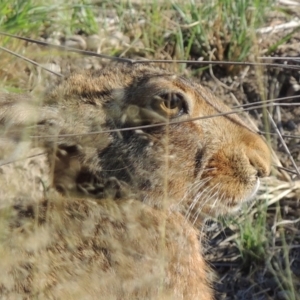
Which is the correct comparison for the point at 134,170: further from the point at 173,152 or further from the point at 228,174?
the point at 228,174

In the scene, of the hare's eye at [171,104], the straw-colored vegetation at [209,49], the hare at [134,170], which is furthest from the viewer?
the straw-colored vegetation at [209,49]

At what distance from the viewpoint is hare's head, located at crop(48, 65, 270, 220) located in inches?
155

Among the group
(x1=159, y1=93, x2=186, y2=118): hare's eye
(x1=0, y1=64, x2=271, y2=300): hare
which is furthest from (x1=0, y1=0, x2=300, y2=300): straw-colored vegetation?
(x1=159, y1=93, x2=186, y2=118): hare's eye

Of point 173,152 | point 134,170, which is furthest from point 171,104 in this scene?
point 134,170

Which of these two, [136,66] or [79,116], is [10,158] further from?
[136,66]

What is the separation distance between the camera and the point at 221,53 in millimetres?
5695

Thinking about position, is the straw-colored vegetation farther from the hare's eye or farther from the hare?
the hare's eye

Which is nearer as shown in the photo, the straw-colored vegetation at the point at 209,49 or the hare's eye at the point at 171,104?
the hare's eye at the point at 171,104

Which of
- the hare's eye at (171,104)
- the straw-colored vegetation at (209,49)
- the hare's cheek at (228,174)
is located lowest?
the straw-colored vegetation at (209,49)

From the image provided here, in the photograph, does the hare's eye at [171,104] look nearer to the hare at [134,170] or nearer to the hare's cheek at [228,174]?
the hare at [134,170]

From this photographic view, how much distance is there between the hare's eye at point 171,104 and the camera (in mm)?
3924

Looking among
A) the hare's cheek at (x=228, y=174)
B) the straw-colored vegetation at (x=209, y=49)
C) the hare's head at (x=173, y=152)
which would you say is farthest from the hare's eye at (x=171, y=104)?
the straw-colored vegetation at (x=209, y=49)

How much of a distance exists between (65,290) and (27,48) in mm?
2231

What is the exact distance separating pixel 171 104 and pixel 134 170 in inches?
12.4
